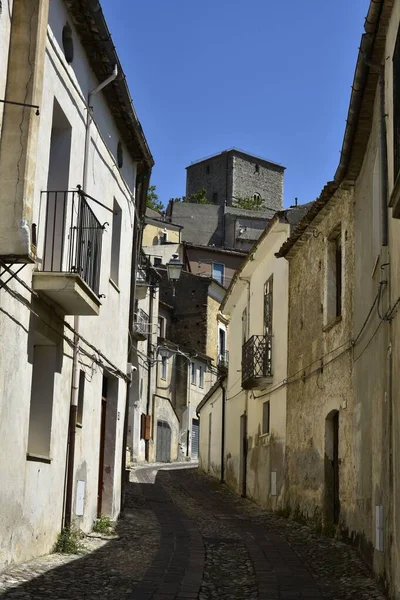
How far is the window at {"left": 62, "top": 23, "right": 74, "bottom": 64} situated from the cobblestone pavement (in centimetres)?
578

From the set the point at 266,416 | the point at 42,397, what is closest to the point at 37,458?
the point at 42,397

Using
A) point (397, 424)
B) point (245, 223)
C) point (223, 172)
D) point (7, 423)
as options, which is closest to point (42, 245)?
point (7, 423)

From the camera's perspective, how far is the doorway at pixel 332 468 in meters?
12.9

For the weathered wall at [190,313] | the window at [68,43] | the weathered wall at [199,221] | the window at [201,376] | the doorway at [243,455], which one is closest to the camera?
the window at [68,43]

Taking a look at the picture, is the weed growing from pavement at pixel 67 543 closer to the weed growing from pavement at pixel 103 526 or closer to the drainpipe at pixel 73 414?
the drainpipe at pixel 73 414

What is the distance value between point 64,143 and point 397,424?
531 centimetres

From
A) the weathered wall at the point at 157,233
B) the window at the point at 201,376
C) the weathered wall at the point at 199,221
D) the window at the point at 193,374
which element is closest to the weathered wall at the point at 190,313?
the window at the point at 201,376

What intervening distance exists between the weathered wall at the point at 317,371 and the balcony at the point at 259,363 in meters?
1.81

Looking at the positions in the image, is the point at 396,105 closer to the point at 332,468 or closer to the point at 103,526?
→ the point at 332,468

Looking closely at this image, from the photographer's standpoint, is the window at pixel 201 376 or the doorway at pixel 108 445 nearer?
the doorway at pixel 108 445

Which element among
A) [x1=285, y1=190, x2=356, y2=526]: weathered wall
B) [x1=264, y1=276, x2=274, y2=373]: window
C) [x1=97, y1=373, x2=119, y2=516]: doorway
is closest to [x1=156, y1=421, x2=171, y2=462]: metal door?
[x1=264, y1=276, x2=274, y2=373]: window

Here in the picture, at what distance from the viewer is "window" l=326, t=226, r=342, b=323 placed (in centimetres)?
1358

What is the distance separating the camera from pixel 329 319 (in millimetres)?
13570

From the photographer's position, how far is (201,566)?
9.31m
